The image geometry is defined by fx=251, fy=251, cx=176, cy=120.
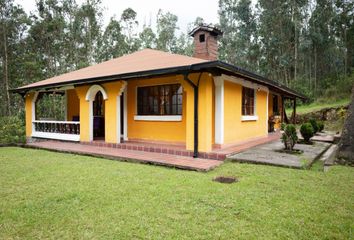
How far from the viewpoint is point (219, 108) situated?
7.31 m

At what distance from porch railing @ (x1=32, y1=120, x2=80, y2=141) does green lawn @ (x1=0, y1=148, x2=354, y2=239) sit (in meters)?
4.47

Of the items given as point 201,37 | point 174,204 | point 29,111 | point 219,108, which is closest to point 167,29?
point 201,37

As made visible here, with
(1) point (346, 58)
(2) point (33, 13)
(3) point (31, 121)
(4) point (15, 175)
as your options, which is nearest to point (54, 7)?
→ (2) point (33, 13)

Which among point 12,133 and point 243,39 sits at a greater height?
point 243,39

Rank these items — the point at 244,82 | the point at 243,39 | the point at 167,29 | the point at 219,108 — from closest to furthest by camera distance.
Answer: the point at 219,108 < the point at 244,82 < the point at 243,39 < the point at 167,29

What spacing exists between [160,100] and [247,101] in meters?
3.32

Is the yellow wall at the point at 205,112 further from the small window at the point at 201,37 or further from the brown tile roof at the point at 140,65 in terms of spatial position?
the small window at the point at 201,37

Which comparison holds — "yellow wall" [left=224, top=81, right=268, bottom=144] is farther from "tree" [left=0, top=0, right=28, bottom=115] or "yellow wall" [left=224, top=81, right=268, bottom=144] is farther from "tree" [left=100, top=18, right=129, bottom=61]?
"tree" [left=100, top=18, right=129, bottom=61]

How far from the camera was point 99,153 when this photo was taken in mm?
7461

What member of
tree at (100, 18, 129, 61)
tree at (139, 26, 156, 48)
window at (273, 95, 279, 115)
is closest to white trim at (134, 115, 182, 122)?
window at (273, 95, 279, 115)

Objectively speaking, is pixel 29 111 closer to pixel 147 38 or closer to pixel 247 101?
pixel 247 101

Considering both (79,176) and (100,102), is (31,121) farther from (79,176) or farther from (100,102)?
(79,176)

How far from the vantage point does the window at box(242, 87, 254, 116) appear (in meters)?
9.22

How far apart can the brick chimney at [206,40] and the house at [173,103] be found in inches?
1.5
